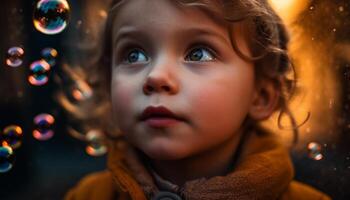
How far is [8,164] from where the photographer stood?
4.06ft

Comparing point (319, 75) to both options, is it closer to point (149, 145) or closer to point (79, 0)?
point (149, 145)

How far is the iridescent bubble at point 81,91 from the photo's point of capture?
5.07 ft

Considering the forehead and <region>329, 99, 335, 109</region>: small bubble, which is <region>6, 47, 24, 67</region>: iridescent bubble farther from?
<region>329, 99, 335, 109</region>: small bubble

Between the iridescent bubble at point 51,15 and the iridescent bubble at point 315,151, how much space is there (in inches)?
26.4

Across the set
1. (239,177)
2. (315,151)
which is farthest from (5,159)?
(315,151)

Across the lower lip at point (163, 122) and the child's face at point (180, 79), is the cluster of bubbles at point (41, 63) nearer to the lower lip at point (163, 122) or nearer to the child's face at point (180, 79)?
the child's face at point (180, 79)

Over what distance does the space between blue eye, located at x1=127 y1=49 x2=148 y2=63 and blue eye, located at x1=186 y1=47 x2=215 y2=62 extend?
0.31 feet

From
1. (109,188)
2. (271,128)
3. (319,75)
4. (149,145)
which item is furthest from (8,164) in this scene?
(319,75)

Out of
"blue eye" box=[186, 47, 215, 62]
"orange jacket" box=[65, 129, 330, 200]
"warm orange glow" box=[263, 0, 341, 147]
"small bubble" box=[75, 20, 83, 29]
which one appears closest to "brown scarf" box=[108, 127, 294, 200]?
"orange jacket" box=[65, 129, 330, 200]

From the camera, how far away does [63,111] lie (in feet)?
5.49

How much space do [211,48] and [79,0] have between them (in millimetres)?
605

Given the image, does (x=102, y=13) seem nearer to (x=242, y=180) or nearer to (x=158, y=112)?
(x=158, y=112)

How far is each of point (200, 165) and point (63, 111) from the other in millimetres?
698

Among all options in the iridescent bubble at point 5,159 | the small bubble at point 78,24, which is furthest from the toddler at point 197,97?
the small bubble at point 78,24
